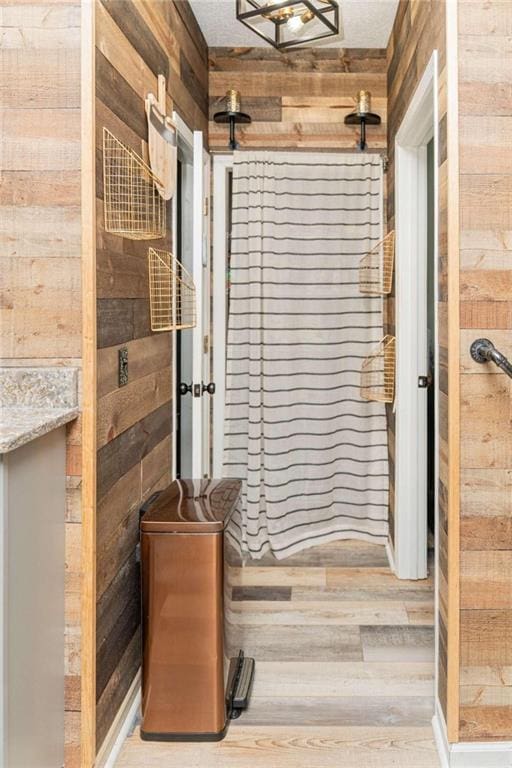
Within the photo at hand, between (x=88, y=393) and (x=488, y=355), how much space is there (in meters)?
1.06

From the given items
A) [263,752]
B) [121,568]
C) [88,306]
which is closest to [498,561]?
[263,752]

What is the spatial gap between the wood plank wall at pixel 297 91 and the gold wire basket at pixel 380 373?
3.81 feet

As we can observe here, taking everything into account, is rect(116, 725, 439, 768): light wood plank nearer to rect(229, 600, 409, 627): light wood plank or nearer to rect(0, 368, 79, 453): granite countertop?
rect(229, 600, 409, 627): light wood plank

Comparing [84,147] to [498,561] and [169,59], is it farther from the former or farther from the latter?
[498,561]

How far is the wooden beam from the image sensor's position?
183 cm

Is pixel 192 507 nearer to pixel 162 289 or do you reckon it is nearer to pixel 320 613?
pixel 162 289

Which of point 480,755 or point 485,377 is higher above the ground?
point 485,377

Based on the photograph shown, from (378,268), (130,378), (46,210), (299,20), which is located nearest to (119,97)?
(46,210)

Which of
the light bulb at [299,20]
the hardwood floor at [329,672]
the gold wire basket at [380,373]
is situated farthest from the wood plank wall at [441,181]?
the gold wire basket at [380,373]

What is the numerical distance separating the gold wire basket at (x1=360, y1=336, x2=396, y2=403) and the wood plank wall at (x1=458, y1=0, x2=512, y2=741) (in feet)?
→ 5.15

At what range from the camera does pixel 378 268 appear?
Result: 389 centimetres

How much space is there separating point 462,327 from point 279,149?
2.34m

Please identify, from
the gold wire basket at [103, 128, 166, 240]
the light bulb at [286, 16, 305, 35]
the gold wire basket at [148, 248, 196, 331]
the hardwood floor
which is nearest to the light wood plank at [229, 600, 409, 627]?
the hardwood floor

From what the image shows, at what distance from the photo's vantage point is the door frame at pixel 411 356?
343cm
